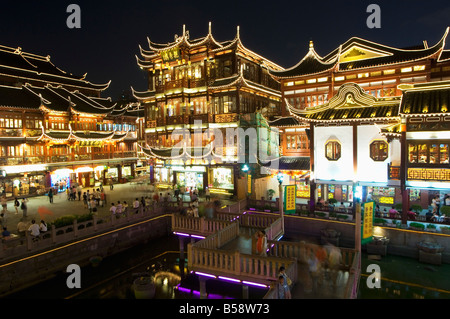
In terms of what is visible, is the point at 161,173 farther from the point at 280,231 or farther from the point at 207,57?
the point at 280,231

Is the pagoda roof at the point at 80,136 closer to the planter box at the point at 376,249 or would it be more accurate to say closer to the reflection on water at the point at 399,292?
the planter box at the point at 376,249

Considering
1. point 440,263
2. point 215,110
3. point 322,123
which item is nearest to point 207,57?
point 215,110

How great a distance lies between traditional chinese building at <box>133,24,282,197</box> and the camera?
1201 inches

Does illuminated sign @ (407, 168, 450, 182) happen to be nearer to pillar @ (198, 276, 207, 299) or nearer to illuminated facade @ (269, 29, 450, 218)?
illuminated facade @ (269, 29, 450, 218)

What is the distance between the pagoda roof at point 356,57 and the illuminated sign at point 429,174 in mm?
9241

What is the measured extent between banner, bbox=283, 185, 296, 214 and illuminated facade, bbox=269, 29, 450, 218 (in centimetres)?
177

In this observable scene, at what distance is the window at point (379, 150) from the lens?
19.5 meters

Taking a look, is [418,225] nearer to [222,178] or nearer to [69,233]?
[222,178]

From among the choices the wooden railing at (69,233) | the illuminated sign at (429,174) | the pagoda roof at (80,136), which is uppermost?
the pagoda roof at (80,136)

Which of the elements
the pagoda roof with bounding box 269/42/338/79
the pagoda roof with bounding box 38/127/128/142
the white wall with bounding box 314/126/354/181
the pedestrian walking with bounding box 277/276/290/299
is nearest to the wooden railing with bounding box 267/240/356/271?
the pedestrian walking with bounding box 277/276/290/299

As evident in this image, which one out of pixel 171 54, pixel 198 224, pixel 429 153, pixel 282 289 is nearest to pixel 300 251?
pixel 282 289

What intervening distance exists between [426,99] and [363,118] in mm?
3449

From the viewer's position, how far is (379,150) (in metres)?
19.6

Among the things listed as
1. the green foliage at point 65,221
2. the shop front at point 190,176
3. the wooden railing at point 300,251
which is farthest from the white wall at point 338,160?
the green foliage at point 65,221
